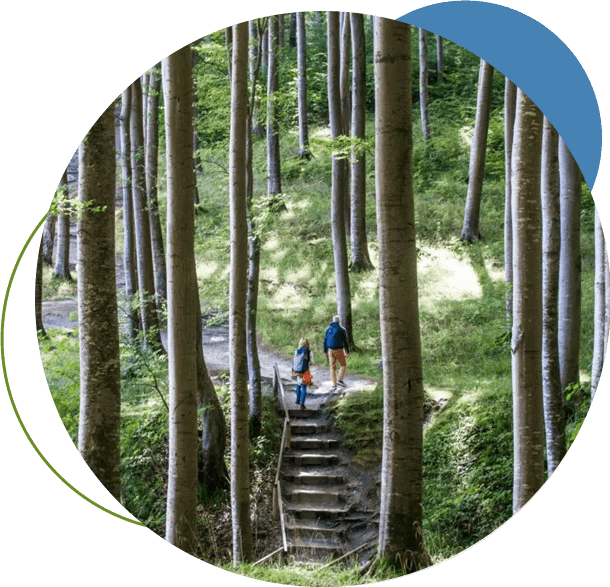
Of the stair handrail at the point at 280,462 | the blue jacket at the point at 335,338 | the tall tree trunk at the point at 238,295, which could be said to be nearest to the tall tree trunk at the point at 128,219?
the tall tree trunk at the point at 238,295

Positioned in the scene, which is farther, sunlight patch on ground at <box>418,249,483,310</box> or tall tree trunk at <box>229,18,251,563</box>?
tall tree trunk at <box>229,18,251,563</box>

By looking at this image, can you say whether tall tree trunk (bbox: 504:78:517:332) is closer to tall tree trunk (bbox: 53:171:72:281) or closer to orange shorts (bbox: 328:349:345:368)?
orange shorts (bbox: 328:349:345:368)

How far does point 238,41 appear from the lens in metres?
6.00

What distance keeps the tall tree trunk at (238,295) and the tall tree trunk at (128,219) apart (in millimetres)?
814

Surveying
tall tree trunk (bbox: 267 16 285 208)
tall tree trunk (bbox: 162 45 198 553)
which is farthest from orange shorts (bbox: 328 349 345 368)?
tall tree trunk (bbox: 267 16 285 208)

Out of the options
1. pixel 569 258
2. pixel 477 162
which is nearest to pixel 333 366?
pixel 477 162

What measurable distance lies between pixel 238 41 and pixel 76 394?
3.16 m

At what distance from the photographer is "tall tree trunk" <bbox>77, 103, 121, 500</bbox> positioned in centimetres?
477

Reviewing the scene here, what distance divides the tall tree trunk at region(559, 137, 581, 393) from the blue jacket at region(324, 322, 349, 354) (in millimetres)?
2025

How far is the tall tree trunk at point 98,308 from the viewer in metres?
4.77

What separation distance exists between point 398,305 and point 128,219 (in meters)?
4.07

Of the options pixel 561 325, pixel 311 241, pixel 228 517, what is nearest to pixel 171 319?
pixel 228 517

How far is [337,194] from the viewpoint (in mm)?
→ 7953

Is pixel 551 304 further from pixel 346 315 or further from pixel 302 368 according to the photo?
pixel 302 368
